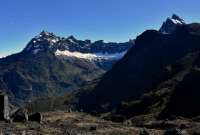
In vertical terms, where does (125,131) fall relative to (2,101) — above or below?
below

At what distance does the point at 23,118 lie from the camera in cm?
8869

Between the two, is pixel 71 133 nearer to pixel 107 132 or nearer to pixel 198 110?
pixel 107 132

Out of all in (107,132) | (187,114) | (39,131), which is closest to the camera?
(39,131)

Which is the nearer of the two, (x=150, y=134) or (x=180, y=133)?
(x=180, y=133)

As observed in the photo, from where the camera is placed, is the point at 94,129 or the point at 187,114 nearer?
the point at 94,129

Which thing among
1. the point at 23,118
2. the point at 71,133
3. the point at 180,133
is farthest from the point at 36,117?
the point at 180,133

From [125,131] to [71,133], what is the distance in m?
12.7

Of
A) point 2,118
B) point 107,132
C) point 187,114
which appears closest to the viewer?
point 107,132

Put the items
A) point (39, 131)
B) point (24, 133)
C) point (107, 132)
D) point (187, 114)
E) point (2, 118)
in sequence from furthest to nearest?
point (187, 114) → point (2, 118) → point (107, 132) → point (39, 131) → point (24, 133)

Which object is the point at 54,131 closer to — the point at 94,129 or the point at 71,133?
the point at 71,133

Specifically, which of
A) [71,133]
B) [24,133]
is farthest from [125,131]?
[24,133]

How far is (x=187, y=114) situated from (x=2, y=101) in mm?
120449

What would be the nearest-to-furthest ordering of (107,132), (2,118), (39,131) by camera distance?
(39,131)
(107,132)
(2,118)

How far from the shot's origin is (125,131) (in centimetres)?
7588
